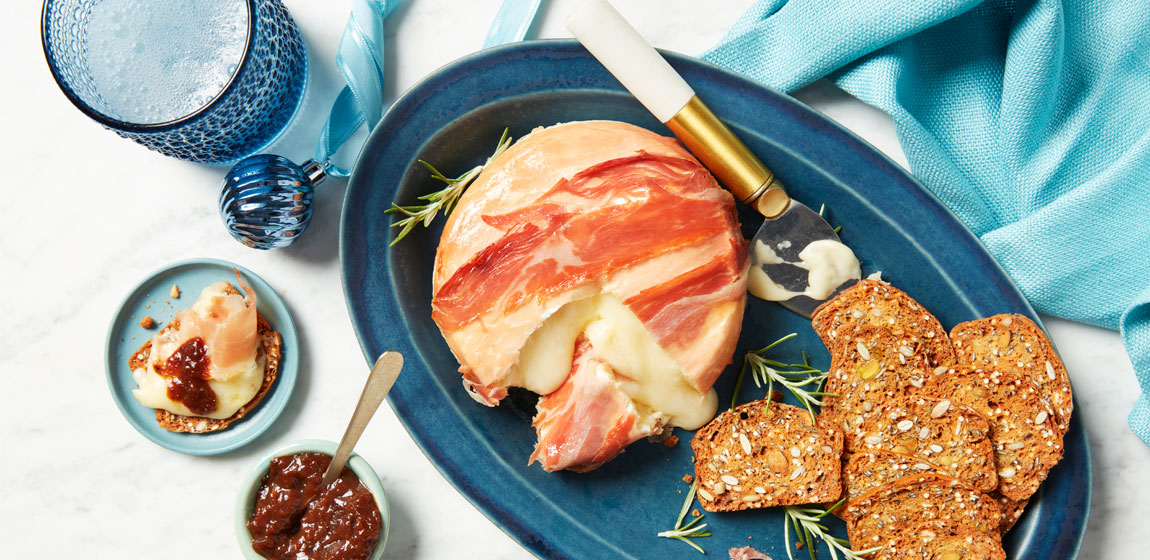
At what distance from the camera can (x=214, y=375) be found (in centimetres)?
201

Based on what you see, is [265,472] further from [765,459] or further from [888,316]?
[888,316]

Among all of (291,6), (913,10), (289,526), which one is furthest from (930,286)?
(291,6)

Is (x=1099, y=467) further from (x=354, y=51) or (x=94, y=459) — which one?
(x=94, y=459)

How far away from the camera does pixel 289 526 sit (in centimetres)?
196

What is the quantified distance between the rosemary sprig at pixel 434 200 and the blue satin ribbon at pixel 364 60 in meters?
0.23

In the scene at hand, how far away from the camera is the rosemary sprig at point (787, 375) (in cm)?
192

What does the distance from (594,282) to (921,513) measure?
1.02m

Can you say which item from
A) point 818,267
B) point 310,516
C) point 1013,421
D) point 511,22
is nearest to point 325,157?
point 511,22

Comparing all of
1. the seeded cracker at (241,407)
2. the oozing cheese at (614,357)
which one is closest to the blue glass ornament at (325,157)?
the seeded cracker at (241,407)

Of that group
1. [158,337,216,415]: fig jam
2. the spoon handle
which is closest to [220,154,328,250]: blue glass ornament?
→ [158,337,216,415]: fig jam

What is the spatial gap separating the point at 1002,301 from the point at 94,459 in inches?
106

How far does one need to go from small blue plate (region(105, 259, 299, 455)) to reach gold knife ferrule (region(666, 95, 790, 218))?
1259 mm

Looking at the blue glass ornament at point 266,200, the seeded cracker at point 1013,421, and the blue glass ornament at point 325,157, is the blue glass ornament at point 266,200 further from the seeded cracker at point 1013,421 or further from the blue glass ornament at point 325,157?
the seeded cracker at point 1013,421

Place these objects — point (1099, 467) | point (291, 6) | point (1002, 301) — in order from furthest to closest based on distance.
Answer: point (291, 6), point (1099, 467), point (1002, 301)
